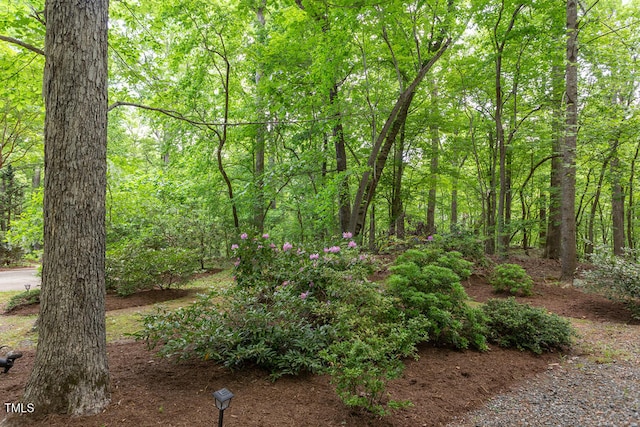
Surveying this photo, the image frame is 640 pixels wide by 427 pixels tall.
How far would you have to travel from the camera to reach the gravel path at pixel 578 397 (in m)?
2.36

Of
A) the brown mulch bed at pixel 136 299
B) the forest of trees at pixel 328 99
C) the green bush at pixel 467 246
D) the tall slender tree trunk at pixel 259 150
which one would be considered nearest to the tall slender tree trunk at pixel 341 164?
the forest of trees at pixel 328 99

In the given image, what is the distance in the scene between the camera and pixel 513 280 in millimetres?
6023

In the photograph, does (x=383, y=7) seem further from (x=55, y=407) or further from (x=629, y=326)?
(x=55, y=407)

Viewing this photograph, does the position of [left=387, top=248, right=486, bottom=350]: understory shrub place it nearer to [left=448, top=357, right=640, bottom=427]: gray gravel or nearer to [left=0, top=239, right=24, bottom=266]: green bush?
[left=448, top=357, right=640, bottom=427]: gray gravel

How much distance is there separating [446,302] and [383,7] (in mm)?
5088

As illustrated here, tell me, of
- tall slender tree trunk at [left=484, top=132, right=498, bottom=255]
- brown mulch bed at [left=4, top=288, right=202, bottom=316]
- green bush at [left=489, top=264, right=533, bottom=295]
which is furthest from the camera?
tall slender tree trunk at [left=484, top=132, right=498, bottom=255]

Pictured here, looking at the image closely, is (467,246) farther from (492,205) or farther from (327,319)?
(327,319)

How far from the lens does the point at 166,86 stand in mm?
6031

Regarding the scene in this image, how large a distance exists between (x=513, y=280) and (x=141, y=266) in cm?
690

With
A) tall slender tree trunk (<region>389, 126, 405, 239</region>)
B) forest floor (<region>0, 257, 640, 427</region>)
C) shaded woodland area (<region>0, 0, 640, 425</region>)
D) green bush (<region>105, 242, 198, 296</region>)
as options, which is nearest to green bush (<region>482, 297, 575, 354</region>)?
forest floor (<region>0, 257, 640, 427</region>)

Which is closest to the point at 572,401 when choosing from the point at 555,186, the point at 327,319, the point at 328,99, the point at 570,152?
the point at 327,319

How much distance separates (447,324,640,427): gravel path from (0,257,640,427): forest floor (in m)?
0.07

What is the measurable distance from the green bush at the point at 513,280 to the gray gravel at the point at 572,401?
2668 millimetres

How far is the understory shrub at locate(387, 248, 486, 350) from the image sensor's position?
3509 mm
